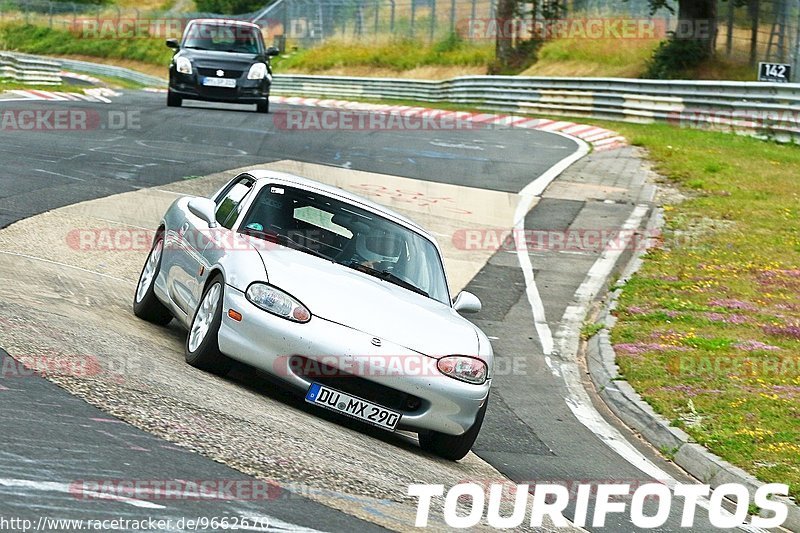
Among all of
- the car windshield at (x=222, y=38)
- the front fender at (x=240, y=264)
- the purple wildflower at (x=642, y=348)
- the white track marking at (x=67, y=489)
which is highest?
the car windshield at (x=222, y=38)

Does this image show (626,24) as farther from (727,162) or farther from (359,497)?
(359,497)

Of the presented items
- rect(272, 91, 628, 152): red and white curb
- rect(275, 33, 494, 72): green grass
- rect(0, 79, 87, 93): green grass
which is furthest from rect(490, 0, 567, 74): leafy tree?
rect(0, 79, 87, 93): green grass

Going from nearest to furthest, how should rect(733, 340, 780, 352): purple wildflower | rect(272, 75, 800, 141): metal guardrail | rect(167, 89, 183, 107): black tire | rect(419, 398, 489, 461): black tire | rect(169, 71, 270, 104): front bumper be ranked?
rect(419, 398, 489, 461): black tire
rect(733, 340, 780, 352): purple wildflower
rect(272, 75, 800, 141): metal guardrail
rect(169, 71, 270, 104): front bumper
rect(167, 89, 183, 107): black tire

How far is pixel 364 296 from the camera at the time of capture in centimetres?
779

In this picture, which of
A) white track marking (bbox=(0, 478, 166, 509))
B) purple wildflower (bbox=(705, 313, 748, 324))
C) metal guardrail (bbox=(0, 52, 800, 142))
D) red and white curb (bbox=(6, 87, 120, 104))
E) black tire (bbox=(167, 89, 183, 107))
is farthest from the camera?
black tire (bbox=(167, 89, 183, 107))

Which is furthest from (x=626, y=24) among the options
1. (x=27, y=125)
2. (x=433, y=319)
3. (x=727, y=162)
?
(x=433, y=319)

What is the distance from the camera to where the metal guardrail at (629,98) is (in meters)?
26.7

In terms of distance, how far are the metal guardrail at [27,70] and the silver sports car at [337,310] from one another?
28.7 meters

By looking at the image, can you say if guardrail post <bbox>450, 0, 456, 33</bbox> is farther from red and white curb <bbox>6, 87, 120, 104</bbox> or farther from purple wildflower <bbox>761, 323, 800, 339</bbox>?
purple wildflower <bbox>761, 323, 800, 339</bbox>

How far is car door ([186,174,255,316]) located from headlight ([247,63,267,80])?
1827cm

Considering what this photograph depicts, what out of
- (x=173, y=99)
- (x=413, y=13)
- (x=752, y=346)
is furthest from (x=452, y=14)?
(x=752, y=346)

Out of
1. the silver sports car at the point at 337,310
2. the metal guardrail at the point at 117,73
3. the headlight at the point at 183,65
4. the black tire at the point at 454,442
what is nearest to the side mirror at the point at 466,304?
the silver sports car at the point at 337,310

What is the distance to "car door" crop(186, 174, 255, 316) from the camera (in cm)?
832

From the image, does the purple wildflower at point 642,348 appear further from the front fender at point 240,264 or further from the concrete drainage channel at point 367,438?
the front fender at point 240,264
